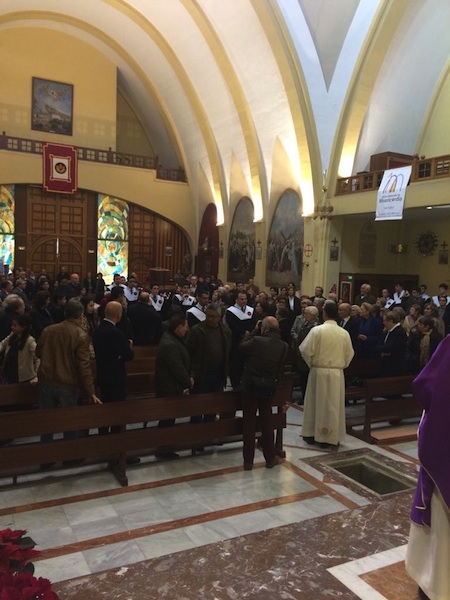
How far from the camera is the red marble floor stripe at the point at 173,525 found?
3379 millimetres

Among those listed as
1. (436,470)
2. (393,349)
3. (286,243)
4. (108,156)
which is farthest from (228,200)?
(436,470)

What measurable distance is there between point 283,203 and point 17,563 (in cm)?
1657

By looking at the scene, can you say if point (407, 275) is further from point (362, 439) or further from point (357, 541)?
point (357, 541)

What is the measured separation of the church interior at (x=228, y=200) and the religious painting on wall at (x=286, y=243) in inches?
2.8

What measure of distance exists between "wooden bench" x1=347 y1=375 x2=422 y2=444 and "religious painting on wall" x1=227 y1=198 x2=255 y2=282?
41.6 ft

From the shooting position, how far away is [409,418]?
6.83 m

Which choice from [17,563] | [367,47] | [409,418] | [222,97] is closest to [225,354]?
[409,418]

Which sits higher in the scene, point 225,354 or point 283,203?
point 283,203

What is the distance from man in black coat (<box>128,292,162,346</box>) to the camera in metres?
6.95

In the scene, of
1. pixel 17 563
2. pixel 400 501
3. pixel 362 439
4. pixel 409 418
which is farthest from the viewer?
pixel 409 418

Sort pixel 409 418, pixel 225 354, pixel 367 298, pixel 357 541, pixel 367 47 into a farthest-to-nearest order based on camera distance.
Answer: pixel 367 47 < pixel 367 298 < pixel 409 418 < pixel 225 354 < pixel 357 541

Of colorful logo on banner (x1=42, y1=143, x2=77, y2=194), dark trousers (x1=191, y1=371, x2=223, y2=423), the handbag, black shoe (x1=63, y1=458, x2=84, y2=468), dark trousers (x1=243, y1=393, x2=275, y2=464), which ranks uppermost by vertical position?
colorful logo on banner (x1=42, y1=143, x2=77, y2=194)

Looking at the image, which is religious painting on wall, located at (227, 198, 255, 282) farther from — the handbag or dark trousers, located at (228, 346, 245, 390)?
the handbag

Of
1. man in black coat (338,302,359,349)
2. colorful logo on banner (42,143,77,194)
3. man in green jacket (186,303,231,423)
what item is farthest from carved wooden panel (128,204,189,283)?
man in green jacket (186,303,231,423)
